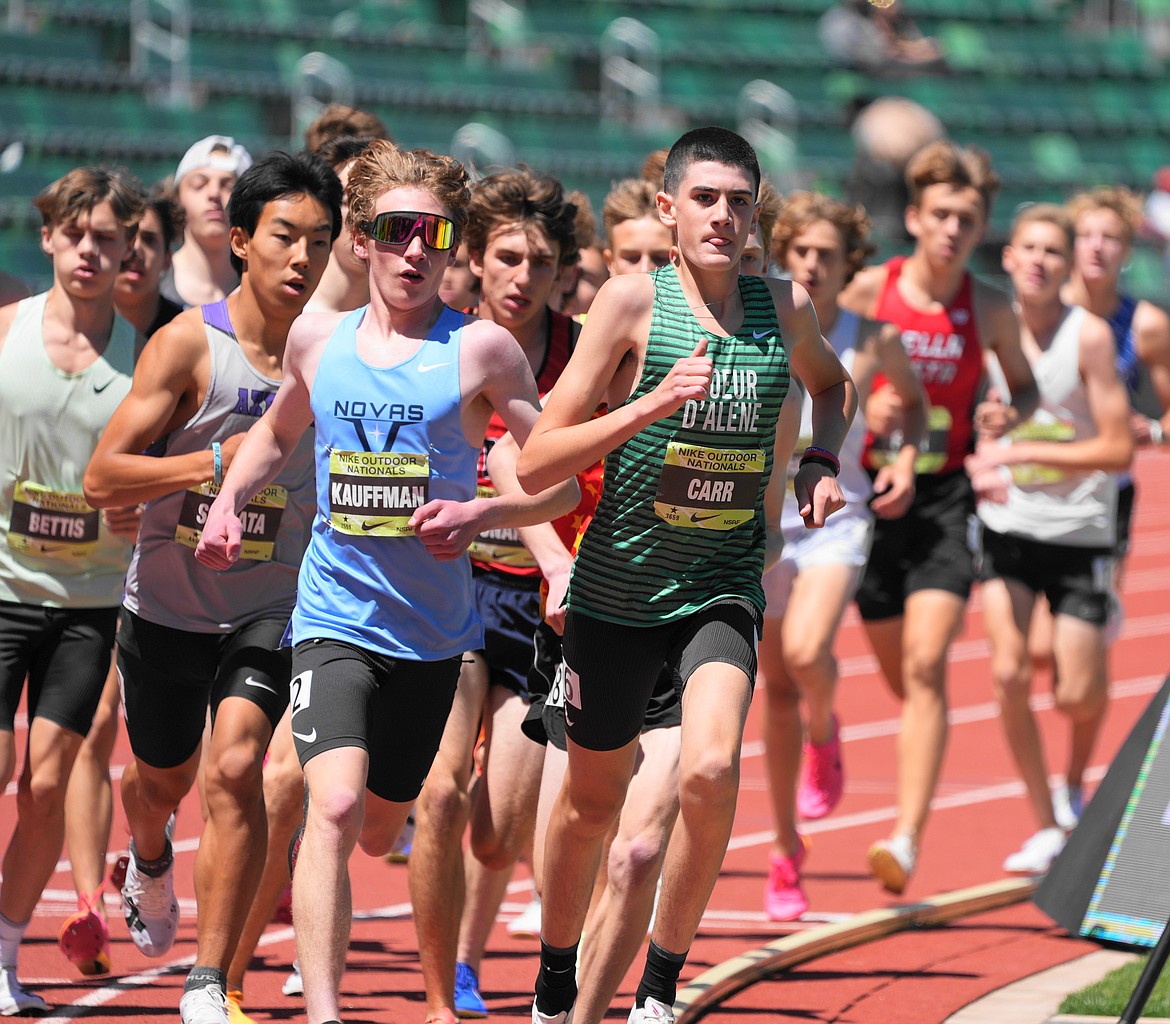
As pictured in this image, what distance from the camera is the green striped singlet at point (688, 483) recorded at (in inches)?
171

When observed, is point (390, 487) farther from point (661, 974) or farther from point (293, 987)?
point (293, 987)

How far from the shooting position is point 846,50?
2553 cm

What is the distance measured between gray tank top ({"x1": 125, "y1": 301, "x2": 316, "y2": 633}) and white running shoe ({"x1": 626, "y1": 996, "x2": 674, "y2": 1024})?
143 cm

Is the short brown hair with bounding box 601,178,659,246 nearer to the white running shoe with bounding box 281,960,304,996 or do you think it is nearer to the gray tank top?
the gray tank top

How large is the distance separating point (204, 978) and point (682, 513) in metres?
1.56

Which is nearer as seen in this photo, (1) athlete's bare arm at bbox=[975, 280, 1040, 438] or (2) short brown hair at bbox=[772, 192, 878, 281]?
(2) short brown hair at bbox=[772, 192, 878, 281]

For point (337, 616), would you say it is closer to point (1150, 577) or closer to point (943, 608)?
point (943, 608)

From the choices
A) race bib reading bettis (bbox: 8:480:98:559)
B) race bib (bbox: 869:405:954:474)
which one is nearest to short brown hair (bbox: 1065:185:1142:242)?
race bib (bbox: 869:405:954:474)

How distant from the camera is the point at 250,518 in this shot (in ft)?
16.6

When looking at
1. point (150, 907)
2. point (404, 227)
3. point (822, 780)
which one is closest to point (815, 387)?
point (404, 227)

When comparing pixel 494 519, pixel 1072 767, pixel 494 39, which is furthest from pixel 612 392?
pixel 494 39

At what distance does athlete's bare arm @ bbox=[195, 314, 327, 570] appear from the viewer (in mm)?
4512

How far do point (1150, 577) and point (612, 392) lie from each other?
15.2 meters

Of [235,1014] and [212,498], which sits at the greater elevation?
[212,498]
